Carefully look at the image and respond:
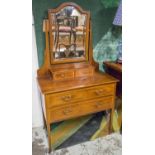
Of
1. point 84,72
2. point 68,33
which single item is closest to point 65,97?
point 84,72

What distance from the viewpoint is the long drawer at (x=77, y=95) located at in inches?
63.1

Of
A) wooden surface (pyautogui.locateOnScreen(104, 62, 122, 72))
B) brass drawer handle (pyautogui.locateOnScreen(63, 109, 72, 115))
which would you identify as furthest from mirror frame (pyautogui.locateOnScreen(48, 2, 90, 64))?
brass drawer handle (pyautogui.locateOnScreen(63, 109, 72, 115))

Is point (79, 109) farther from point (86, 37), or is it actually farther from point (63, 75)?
point (86, 37)

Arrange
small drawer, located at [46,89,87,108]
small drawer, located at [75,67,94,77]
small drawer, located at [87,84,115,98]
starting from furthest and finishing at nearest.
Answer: small drawer, located at [75,67,94,77]
small drawer, located at [87,84,115,98]
small drawer, located at [46,89,87,108]

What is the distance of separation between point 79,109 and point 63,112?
156 mm

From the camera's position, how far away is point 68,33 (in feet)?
6.13

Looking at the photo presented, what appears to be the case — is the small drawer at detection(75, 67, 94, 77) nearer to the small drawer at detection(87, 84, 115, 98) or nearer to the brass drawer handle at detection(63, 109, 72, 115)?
the small drawer at detection(87, 84, 115, 98)

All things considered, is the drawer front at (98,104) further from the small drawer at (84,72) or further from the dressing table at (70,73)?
the small drawer at (84,72)

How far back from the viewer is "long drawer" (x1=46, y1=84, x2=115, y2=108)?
63.1 inches

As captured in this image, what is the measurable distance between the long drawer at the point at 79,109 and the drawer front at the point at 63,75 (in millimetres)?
302

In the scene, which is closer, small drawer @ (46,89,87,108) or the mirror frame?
small drawer @ (46,89,87,108)
